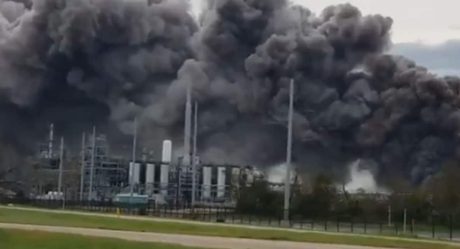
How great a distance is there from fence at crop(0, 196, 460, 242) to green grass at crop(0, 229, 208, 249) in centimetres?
2809

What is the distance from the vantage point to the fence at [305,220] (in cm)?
5797

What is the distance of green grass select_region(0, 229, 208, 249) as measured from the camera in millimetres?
26000

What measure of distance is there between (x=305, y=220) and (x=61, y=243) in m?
39.4

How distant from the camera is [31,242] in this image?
27031 millimetres

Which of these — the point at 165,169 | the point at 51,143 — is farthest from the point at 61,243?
the point at 51,143

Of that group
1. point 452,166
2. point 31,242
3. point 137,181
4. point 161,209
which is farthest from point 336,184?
point 31,242

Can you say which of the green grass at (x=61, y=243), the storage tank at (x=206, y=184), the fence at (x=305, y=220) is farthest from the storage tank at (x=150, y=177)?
the green grass at (x=61, y=243)

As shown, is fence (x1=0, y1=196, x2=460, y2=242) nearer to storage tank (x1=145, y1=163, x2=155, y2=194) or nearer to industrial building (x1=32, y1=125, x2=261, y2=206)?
industrial building (x1=32, y1=125, x2=261, y2=206)

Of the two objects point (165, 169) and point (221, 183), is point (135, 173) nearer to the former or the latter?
point (165, 169)

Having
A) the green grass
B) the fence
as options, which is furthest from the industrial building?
the green grass

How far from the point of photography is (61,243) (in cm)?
2675

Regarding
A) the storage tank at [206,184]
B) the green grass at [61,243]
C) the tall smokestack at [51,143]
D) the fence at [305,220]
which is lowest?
the green grass at [61,243]

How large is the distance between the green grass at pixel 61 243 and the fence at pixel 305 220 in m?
28.1

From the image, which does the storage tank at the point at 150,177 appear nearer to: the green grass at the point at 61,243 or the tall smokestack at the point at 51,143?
the tall smokestack at the point at 51,143
